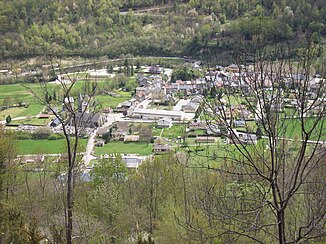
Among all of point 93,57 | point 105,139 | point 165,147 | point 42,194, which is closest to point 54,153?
point 105,139

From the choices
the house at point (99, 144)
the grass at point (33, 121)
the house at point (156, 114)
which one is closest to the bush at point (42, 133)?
the grass at point (33, 121)

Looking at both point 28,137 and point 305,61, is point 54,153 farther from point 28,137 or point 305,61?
point 305,61

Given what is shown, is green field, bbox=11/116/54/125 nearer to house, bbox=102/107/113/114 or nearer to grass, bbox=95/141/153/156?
house, bbox=102/107/113/114

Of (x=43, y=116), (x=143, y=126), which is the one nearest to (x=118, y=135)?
(x=143, y=126)

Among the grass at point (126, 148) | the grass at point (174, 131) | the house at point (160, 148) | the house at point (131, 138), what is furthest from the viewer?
the grass at point (174, 131)

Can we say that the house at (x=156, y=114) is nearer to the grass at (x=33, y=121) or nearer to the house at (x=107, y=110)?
the house at (x=107, y=110)

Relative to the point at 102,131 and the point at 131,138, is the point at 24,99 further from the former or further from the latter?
Answer: the point at 131,138
